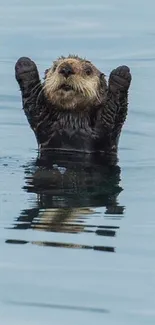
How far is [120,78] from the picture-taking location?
32.6 feet

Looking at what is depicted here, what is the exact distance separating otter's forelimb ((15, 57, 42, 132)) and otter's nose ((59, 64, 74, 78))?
1.36 ft

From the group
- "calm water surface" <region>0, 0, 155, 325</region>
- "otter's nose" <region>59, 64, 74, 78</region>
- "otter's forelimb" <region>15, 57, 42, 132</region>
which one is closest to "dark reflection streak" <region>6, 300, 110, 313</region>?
"calm water surface" <region>0, 0, 155, 325</region>

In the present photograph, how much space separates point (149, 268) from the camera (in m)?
7.01

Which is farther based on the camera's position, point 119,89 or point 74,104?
point 74,104

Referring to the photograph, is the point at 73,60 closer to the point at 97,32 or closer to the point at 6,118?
the point at 6,118

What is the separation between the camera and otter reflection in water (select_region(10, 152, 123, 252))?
779cm

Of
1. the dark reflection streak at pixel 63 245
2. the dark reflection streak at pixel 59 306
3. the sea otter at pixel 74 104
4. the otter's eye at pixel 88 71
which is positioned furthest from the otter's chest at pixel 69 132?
the dark reflection streak at pixel 59 306

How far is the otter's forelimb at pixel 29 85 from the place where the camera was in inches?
399

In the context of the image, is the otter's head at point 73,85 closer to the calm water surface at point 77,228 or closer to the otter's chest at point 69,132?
the otter's chest at point 69,132

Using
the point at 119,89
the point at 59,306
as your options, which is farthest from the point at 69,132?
the point at 59,306

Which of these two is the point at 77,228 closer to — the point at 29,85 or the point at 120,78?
the point at 120,78

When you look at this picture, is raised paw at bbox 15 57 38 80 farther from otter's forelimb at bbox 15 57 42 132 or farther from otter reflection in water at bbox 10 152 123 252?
otter reflection in water at bbox 10 152 123 252

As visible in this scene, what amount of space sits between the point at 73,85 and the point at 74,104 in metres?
0.26

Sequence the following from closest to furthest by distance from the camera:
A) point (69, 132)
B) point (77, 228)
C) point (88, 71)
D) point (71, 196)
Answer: point (77, 228) < point (71, 196) < point (88, 71) < point (69, 132)
